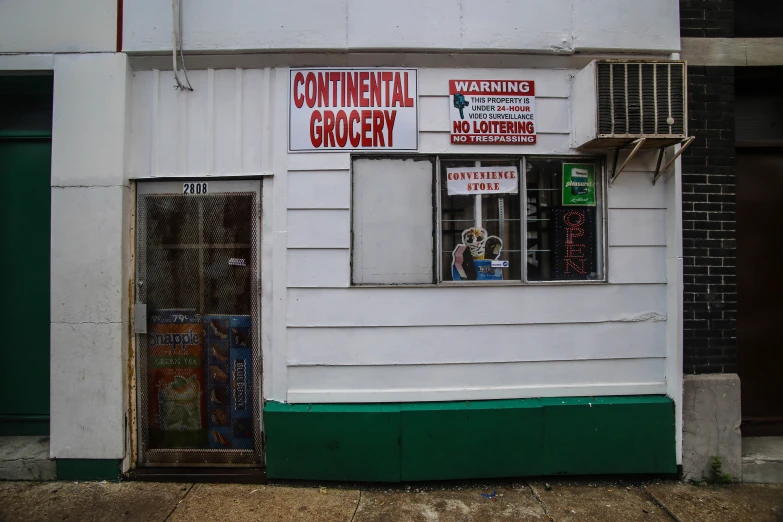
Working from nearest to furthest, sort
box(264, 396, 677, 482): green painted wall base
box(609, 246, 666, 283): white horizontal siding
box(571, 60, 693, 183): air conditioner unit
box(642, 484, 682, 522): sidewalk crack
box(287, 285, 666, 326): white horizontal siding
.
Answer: box(642, 484, 682, 522): sidewalk crack
box(571, 60, 693, 183): air conditioner unit
box(264, 396, 677, 482): green painted wall base
box(287, 285, 666, 326): white horizontal siding
box(609, 246, 666, 283): white horizontal siding

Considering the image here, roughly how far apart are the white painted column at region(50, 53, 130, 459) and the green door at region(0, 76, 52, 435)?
0.68 meters

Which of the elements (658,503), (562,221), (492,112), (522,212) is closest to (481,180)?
(522,212)

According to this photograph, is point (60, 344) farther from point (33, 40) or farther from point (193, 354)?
point (33, 40)

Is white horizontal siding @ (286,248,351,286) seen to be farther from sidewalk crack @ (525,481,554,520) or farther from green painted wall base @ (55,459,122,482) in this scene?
sidewalk crack @ (525,481,554,520)

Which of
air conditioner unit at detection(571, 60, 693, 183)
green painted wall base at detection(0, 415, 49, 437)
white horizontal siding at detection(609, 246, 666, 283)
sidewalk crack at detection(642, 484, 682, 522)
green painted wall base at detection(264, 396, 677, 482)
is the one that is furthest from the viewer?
green painted wall base at detection(0, 415, 49, 437)

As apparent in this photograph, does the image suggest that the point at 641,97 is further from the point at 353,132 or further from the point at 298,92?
the point at 298,92

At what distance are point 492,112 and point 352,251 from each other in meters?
1.83

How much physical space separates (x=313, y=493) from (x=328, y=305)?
162cm

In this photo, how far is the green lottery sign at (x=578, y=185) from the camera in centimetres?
419

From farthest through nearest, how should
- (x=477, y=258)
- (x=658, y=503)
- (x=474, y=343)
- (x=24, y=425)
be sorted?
(x=24, y=425), (x=477, y=258), (x=474, y=343), (x=658, y=503)

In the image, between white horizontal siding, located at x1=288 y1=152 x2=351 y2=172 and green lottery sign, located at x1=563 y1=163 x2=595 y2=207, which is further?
green lottery sign, located at x1=563 y1=163 x2=595 y2=207

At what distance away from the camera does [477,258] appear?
4.16m

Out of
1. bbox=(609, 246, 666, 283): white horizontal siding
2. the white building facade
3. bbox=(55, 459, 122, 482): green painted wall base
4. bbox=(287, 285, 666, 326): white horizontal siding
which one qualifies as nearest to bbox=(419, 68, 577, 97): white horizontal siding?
the white building facade

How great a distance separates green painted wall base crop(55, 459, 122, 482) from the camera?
13.0 feet
